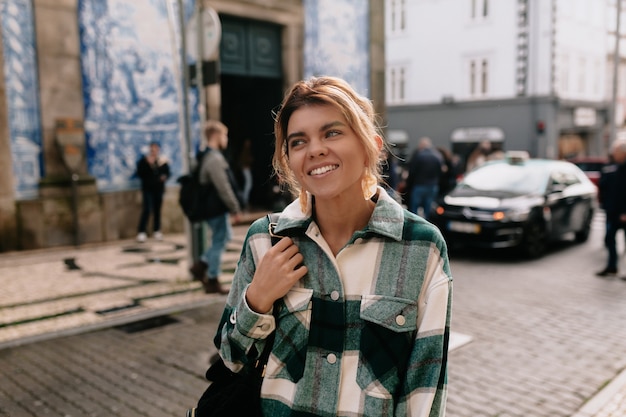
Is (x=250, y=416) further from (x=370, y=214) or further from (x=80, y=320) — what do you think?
(x=80, y=320)

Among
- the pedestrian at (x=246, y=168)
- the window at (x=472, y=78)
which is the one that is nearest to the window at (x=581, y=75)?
the window at (x=472, y=78)

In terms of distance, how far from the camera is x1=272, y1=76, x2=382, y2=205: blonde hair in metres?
1.68

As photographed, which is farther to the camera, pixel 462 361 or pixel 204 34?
pixel 204 34

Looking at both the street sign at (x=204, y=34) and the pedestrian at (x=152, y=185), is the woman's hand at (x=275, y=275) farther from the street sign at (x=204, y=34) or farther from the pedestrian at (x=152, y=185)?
the pedestrian at (x=152, y=185)

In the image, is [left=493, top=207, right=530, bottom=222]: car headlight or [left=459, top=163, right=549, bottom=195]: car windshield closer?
[left=493, top=207, right=530, bottom=222]: car headlight

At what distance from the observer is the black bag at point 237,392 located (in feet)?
5.49

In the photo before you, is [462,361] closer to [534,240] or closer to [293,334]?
[293,334]

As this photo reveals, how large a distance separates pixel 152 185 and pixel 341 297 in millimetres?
10035

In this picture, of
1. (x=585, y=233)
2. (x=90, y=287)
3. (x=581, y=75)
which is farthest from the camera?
(x=581, y=75)

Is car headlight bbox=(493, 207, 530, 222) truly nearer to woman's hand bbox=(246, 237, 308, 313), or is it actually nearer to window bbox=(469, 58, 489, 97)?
woman's hand bbox=(246, 237, 308, 313)

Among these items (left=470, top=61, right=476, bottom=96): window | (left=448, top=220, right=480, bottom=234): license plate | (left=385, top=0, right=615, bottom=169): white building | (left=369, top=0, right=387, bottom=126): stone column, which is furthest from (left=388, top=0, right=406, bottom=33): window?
(left=448, top=220, right=480, bottom=234): license plate

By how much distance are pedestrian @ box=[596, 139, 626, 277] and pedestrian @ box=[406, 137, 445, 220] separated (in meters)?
3.69

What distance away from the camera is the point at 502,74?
2827cm

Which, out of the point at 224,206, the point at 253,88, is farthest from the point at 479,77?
the point at 224,206
